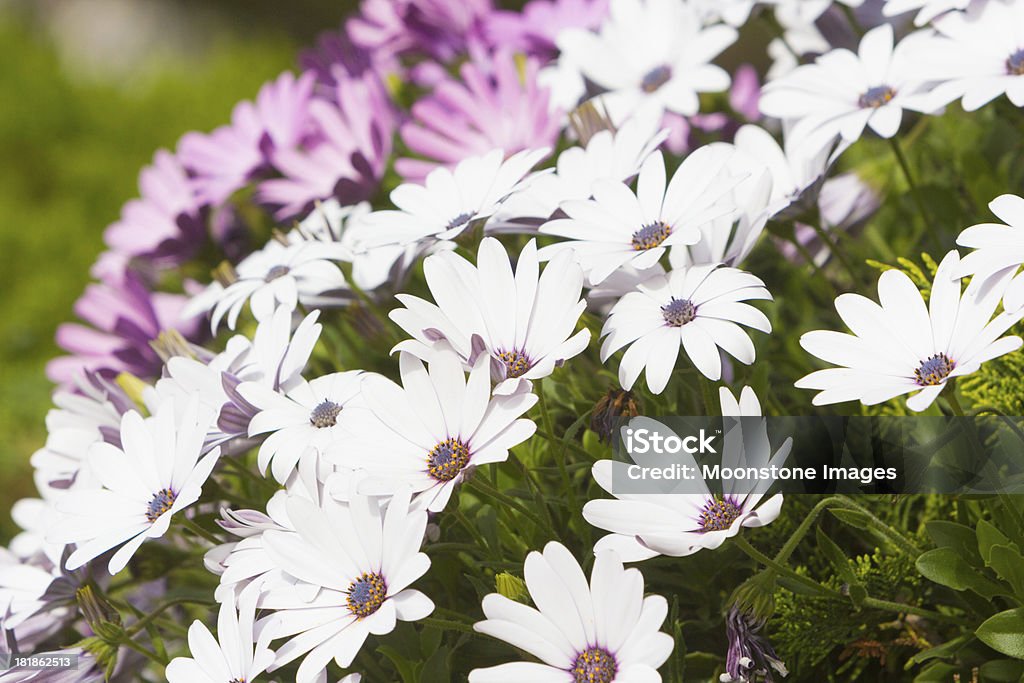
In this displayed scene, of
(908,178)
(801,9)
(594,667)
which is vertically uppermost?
(801,9)

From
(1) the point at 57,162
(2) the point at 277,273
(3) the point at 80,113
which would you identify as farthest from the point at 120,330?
(3) the point at 80,113

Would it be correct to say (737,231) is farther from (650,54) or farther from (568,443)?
(650,54)

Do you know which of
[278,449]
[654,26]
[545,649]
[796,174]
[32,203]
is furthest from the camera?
[32,203]

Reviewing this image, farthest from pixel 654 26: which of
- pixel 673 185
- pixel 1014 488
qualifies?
pixel 1014 488

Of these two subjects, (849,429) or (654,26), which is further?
(654,26)

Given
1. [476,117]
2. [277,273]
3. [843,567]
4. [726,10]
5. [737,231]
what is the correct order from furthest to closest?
[476,117]
[726,10]
[277,273]
[737,231]
[843,567]

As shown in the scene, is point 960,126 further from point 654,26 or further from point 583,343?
point 583,343

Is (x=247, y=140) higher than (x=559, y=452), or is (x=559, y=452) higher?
(x=247, y=140)
